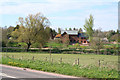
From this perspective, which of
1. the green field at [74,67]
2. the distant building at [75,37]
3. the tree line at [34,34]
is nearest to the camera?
the green field at [74,67]

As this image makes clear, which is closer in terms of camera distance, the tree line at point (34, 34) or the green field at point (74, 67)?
the green field at point (74, 67)

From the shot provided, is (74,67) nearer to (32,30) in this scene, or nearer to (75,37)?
(32,30)

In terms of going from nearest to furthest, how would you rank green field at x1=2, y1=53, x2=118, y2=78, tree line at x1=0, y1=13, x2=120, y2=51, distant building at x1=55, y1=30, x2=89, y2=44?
green field at x1=2, y1=53, x2=118, y2=78, tree line at x1=0, y1=13, x2=120, y2=51, distant building at x1=55, y1=30, x2=89, y2=44

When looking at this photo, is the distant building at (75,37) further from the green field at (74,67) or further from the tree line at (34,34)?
the green field at (74,67)

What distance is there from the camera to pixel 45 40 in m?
71.1

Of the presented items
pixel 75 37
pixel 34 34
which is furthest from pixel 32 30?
pixel 75 37

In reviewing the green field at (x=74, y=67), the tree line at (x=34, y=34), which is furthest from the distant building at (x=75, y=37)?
the green field at (x=74, y=67)

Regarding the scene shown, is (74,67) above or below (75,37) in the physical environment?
below

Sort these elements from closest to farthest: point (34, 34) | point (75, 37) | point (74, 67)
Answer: point (74, 67), point (34, 34), point (75, 37)

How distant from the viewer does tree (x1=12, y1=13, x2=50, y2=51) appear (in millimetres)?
69250

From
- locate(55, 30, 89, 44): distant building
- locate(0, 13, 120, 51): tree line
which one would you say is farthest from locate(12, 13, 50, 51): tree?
locate(55, 30, 89, 44): distant building

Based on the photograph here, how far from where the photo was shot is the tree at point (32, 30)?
6925 cm

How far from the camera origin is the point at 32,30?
71.0 m

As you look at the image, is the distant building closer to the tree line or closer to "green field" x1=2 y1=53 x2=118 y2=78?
the tree line
